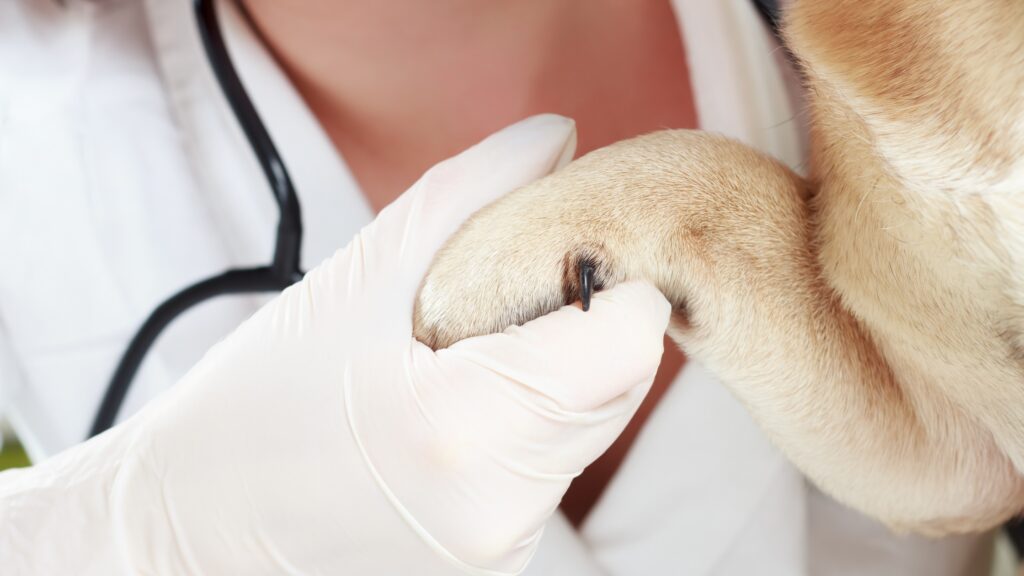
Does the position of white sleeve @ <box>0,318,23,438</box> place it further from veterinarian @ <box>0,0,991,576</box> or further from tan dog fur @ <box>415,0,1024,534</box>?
tan dog fur @ <box>415,0,1024,534</box>

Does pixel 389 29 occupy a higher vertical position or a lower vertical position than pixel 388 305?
higher

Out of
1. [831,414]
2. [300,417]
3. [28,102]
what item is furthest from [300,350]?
[28,102]

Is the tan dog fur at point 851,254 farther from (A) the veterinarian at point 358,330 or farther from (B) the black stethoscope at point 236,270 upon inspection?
(B) the black stethoscope at point 236,270

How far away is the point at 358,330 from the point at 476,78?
15.1 inches

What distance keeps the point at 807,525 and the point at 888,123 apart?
49 centimetres

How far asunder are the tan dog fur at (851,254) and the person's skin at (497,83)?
0.24 m

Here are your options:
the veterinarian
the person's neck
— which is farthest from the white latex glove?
the person's neck

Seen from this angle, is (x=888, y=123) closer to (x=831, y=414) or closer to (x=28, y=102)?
(x=831, y=414)

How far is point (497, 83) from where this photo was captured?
747 mm

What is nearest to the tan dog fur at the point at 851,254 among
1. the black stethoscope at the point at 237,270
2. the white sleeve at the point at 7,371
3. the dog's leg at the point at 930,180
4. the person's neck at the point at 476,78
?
the dog's leg at the point at 930,180

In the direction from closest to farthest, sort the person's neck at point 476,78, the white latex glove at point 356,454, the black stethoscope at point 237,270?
the white latex glove at point 356,454 < the black stethoscope at point 237,270 < the person's neck at point 476,78

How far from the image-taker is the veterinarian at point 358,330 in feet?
1.43

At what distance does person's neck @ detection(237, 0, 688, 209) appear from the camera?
0.71 m

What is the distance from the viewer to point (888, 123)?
34 centimetres
